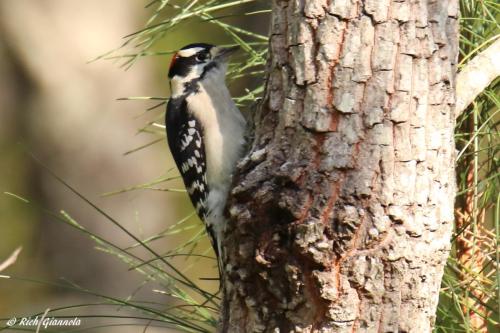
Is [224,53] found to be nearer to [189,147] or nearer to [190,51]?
[190,51]

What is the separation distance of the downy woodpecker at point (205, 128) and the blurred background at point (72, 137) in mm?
3270

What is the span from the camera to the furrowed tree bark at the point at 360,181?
6.85 feet

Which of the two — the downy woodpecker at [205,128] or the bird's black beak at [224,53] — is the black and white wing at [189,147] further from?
the bird's black beak at [224,53]

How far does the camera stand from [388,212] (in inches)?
82.4

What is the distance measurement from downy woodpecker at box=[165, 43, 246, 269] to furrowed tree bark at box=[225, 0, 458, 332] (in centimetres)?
93

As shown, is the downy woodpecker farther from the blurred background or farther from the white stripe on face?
the blurred background

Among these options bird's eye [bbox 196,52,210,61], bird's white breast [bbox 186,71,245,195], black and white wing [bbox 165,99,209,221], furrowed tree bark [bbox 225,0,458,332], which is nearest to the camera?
furrowed tree bark [bbox 225,0,458,332]

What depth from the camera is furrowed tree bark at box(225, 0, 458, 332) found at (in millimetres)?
2088

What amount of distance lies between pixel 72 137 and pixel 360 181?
17.5 feet

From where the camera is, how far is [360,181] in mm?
2098

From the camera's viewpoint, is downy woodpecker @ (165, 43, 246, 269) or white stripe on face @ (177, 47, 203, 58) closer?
downy woodpecker @ (165, 43, 246, 269)

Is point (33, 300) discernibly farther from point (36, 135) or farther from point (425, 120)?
point (425, 120)

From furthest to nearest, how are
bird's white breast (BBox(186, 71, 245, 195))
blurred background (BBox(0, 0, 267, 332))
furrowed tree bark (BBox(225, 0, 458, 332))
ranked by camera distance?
blurred background (BBox(0, 0, 267, 332)) → bird's white breast (BBox(186, 71, 245, 195)) → furrowed tree bark (BBox(225, 0, 458, 332))

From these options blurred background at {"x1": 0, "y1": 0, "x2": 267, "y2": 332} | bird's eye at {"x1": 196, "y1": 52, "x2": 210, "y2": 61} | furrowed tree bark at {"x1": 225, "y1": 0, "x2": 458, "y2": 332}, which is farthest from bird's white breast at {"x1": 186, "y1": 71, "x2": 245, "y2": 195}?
blurred background at {"x1": 0, "y1": 0, "x2": 267, "y2": 332}
